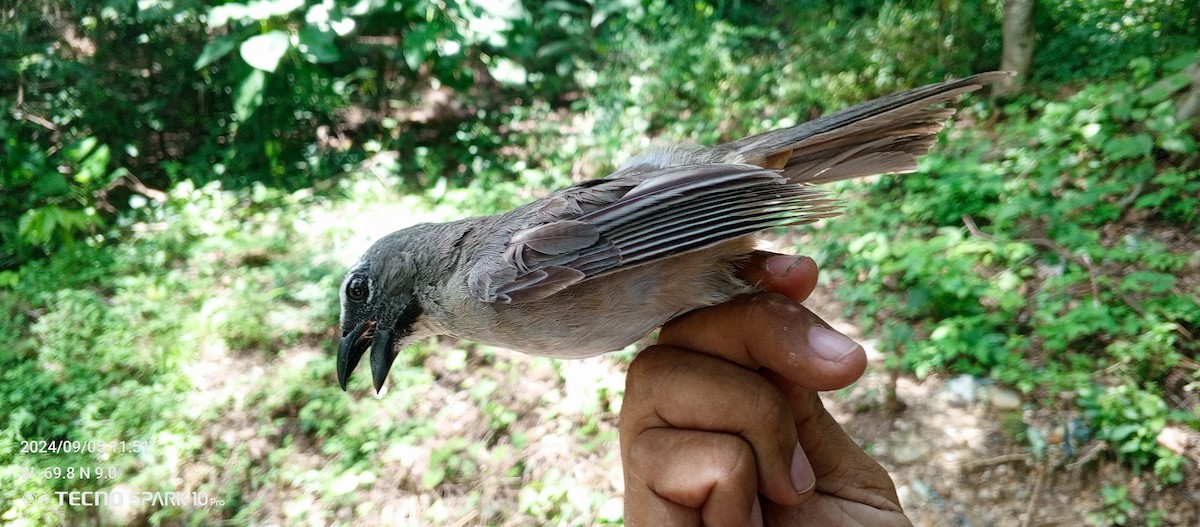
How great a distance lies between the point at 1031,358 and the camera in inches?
151

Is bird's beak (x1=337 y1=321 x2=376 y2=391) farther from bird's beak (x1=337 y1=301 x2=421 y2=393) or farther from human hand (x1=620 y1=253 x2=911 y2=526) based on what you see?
human hand (x1=620 y1=253 x2=911 y2=526)

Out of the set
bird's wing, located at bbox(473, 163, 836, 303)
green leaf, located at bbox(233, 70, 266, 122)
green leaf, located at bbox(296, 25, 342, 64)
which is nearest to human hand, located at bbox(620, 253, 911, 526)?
bird's wing, located at bbox(473, 163, 836, 303)

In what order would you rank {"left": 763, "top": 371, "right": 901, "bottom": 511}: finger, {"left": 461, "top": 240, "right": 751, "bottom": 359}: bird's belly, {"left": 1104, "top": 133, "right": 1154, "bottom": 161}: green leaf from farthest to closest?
1. {"left": 1104, "top": 133, "right": 1154, "bottom": 161}: green leaf
2. {"left": 763, "top": 371, "right": 901, "bottom": 511}: finger
3. {"left": 461, "top": 240, "right": 751, "bottom": 359}: bird's belly

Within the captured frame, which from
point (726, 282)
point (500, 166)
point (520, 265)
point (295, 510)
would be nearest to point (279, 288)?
point (295, 510)

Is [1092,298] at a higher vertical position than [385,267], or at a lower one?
lower

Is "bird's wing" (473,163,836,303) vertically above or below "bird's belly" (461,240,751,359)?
above

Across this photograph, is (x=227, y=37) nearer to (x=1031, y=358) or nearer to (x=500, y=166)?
(x=500, y=166)

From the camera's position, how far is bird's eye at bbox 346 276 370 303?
8.23 feet

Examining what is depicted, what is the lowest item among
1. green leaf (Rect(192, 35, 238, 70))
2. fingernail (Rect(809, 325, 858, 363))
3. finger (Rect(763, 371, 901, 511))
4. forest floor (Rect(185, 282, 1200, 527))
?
forest floor (Rect(185, 282, 1200, 527))

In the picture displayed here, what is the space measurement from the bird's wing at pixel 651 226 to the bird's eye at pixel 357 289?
1.74ft

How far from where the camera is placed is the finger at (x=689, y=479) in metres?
1.97

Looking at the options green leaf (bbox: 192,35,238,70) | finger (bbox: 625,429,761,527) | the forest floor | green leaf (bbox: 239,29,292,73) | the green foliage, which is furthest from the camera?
green leaf (bbox: 192,35,238,70)

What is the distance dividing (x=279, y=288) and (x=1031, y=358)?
5214 millimetres
